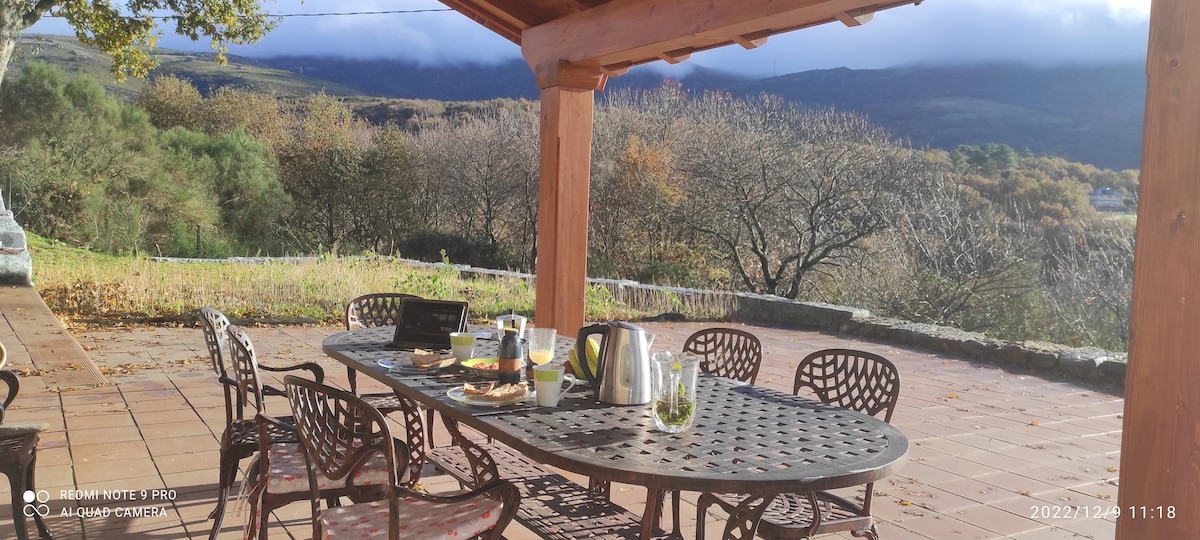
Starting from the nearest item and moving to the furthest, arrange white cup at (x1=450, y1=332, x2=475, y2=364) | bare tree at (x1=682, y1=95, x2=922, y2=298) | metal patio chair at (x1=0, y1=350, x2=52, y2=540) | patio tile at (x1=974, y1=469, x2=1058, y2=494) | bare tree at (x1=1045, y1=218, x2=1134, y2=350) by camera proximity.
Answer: metal patio chair at (x1=0, y1=350, x2=52, y2=540) < white cup at (x1=450, y1=332, x2=475, y2=364) < patio tile at (x1=974, y1=469, x2=1058, y2=494) < bare tree at (x1=1045, y1=218, x2=1134, y2=350) < bare tree at (x1=682, y1=95, x2=922, y2=298)

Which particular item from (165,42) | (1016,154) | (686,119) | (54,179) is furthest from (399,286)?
(165,42)

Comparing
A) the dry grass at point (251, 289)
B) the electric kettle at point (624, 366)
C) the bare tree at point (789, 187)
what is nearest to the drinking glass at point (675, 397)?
the electric kettle at point (624, 366)

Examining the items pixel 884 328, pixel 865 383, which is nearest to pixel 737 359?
pixel 865 383

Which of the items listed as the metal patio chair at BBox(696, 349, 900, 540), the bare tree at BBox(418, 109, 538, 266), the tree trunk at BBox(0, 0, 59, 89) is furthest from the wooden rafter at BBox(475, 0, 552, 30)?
the bare tree at BBox(418, 109, 538, 266)

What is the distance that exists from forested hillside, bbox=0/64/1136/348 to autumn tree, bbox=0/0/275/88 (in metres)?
4.34

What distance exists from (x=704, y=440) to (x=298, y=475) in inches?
45.4

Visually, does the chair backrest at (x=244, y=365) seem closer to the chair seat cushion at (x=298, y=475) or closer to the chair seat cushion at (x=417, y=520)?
the chair seat cushion at (x=298, y=475)

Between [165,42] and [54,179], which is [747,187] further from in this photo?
[165,42]

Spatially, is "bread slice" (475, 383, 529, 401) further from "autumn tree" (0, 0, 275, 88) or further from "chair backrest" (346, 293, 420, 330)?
"autumn tree" (0, 0, 275, 88)

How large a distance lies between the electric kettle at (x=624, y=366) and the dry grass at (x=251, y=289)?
239 inches

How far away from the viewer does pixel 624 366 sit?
2338 millimetres

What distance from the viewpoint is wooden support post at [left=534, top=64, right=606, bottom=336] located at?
4215 millimetres

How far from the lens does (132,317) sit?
7.41 m

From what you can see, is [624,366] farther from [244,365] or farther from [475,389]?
[244,365]
